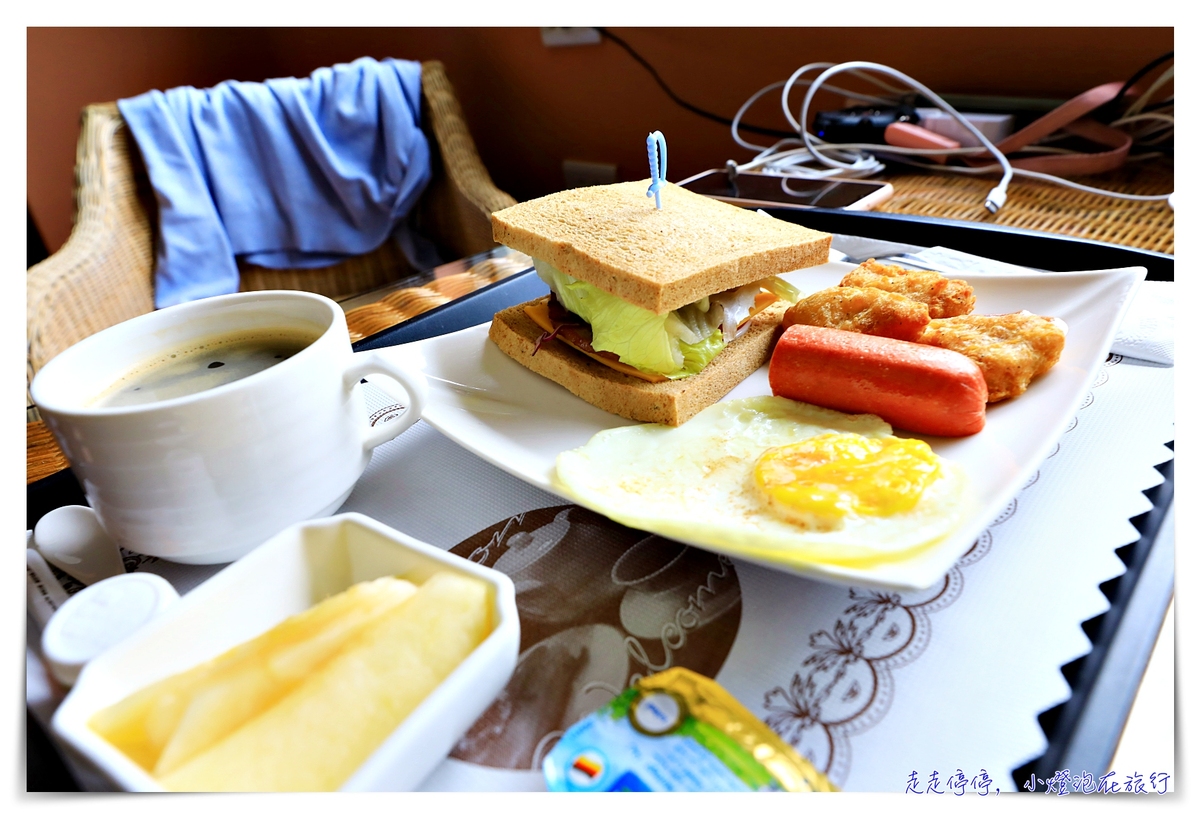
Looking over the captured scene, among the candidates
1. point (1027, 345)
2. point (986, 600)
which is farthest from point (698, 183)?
point (986, 600)

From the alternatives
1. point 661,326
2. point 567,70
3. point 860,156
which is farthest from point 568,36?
point 661,326

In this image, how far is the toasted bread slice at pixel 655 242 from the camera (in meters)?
0.84

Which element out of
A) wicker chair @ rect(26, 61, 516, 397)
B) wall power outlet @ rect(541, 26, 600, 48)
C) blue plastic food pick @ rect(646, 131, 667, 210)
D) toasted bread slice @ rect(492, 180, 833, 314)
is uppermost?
wall power outlet @ rect(541, 26, 600, 48)

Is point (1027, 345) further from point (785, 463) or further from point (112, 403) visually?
point (112, 403)

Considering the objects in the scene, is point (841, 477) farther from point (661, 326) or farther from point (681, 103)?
point (681, 103)

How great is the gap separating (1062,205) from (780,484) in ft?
3.95

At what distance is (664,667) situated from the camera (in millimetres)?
531

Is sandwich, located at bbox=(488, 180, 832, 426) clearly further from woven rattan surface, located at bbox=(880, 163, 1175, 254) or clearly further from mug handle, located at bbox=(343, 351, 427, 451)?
woven rattan surface, located at bbox=(880, 163, 1175, 254)

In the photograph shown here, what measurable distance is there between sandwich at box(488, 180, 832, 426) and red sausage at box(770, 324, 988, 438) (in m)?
0.12

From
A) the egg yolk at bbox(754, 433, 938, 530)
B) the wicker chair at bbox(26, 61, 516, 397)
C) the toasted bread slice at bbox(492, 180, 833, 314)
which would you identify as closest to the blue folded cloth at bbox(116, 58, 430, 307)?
the wicker chair at bbox(26, 61, 516, 397)

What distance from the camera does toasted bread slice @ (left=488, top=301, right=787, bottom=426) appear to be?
80 cm

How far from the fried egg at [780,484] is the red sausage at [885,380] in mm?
17

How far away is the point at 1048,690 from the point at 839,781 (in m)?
0.16

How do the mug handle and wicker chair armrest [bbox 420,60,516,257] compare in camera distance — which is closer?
the mug handle
